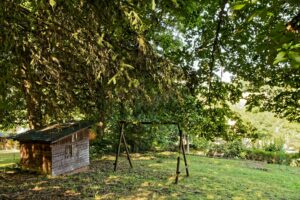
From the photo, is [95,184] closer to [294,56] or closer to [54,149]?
[54,149]

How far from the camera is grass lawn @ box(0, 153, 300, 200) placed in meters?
8.49

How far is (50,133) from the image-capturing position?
11.6 m

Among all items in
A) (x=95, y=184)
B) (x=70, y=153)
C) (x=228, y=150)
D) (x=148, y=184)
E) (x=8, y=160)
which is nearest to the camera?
(x=95, y=184)

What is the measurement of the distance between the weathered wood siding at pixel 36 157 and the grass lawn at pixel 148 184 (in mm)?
409

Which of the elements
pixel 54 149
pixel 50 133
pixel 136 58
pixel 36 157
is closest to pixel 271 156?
pixel 54 149

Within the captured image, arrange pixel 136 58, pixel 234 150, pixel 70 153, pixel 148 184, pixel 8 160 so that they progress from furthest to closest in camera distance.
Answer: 1. pixel 234 150
2. pixel 8 160
3. pixel 70 153
4. pixel 148 184
5. pixel 136 58

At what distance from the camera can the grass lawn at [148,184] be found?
8492 mm

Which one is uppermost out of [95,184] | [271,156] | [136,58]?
[136,58]

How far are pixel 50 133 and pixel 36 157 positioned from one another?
109cm

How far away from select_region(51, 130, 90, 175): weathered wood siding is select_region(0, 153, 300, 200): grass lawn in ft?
1.89

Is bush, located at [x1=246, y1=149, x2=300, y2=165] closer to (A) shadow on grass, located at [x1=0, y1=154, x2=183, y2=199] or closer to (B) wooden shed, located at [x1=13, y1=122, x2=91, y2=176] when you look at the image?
(A) shadow on grass, located at [x1=0, y1=154, x2=183, y2=199]

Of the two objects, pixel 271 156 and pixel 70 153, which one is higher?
pixel 70 153

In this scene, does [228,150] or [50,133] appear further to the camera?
[228,150]

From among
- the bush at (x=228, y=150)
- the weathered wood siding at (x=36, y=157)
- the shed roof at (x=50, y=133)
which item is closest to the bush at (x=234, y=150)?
the bush at (x=228, y=150)
